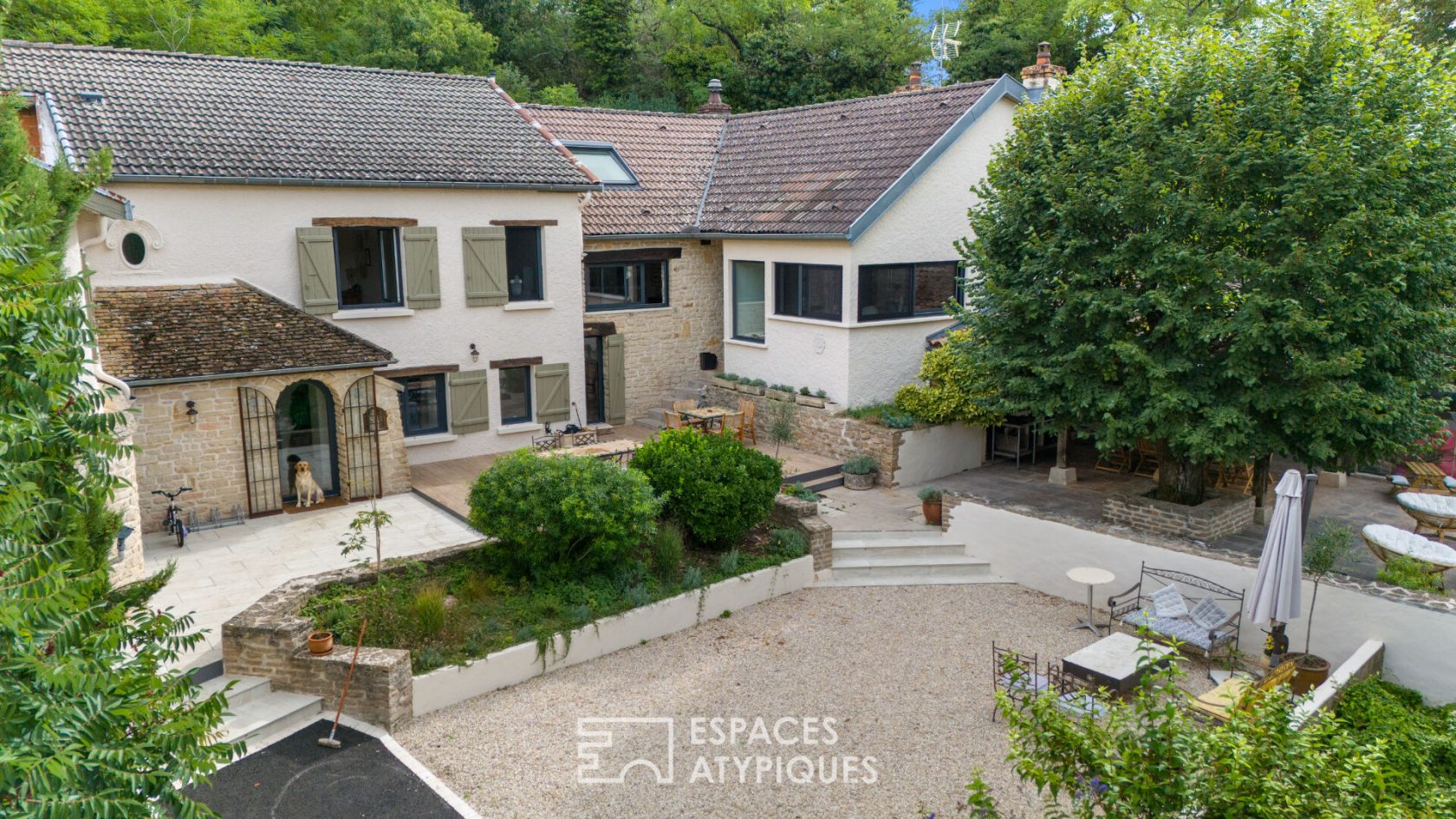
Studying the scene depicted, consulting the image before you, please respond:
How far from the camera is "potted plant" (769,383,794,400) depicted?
69.9 feet

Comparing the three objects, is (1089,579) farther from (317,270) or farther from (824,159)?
(317,270)

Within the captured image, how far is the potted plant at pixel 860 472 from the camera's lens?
1922cm

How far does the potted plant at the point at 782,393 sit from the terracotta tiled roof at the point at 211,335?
8.02m

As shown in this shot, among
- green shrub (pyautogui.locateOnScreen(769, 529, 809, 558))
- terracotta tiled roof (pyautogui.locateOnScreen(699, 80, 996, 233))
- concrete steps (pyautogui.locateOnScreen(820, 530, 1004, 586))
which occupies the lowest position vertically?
concrete steps (pyautogui.locateOnScreen(820, 530, 1004, 586))

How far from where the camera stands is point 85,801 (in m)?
4.43

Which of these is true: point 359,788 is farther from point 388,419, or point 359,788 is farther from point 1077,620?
point 1077,620

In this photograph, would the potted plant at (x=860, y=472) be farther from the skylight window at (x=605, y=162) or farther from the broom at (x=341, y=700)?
the broom at (x=341, y=700)

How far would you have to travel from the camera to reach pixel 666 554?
45.6ft

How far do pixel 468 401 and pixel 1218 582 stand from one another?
13424 mm

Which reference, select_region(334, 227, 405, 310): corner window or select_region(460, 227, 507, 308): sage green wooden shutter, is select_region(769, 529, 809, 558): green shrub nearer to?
select_region(460, 227, 507, 308): sage green wooden shutter

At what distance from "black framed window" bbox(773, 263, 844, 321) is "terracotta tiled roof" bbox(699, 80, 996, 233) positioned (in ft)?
2.84

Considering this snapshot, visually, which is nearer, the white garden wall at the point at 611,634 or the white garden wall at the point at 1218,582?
the white garden wall at the point at 611,634

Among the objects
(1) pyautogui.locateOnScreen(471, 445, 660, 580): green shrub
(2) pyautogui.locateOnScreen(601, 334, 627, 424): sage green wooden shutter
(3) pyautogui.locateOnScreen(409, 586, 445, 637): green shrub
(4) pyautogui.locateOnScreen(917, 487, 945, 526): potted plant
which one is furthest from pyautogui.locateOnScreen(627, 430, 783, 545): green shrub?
(2) pyautogui.locateOnScreen(601, 334, 627, 424): sage green wooden shutter

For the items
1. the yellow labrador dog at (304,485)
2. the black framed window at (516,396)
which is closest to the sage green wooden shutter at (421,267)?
the black framed window at (516,396)
